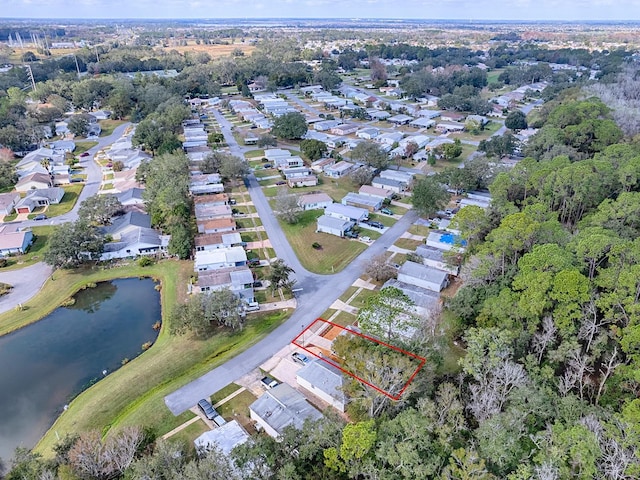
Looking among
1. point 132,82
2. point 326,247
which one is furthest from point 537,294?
point 132,82

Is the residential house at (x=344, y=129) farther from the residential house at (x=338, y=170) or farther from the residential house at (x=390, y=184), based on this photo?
the residential house at (x=390, y=184)

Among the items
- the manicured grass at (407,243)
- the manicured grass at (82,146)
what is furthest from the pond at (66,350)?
the manicured grass at (82,146)

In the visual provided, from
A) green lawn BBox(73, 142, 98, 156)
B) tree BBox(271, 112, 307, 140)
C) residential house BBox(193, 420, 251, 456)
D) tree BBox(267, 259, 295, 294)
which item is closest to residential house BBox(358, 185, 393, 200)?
tree BBox(267, 259, 295, 294)

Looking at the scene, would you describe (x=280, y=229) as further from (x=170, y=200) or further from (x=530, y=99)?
(x=530, y=99)

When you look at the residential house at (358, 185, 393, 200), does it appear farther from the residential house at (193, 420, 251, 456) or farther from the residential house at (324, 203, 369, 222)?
the residential house at (193, 420, 251, 456)

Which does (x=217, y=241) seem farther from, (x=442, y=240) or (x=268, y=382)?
(x=442, y=240)

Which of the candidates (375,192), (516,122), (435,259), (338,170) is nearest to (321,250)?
(435,259)
